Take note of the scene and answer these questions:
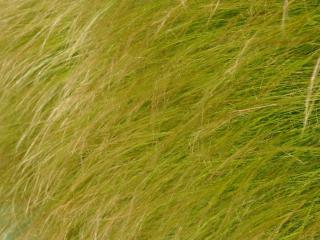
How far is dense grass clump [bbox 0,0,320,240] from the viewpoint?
54.0 inches

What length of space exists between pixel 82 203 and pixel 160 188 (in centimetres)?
26

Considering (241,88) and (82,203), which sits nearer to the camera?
(241,88)

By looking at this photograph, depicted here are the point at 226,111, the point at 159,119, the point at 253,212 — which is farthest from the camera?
the point at 159,119

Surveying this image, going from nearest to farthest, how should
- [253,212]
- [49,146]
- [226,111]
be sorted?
1. [253,212]
2. [226,111]
3. [49,146]

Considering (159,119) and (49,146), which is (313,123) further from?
(49,146)

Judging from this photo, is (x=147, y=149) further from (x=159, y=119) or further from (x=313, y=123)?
(x=313, y=123)

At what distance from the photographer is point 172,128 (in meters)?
1.58

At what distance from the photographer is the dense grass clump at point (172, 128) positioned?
1372mm

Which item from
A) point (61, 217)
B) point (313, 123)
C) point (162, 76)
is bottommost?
point (61, 217)

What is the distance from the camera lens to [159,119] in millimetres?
1591

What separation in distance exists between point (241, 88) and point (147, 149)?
285 millimetres

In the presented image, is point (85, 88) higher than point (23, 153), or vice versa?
point (85, 88)

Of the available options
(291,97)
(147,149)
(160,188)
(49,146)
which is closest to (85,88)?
(49,146)

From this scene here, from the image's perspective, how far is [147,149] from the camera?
5.29 ft
